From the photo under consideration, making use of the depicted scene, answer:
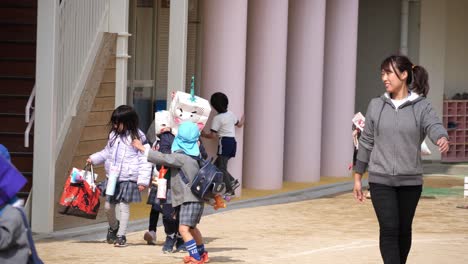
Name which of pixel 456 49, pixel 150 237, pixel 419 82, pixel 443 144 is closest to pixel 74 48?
pixel 150 237

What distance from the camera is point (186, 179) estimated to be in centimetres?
1223

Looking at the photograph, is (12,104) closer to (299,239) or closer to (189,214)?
(299,239)

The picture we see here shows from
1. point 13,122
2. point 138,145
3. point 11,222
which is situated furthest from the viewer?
point 13,122

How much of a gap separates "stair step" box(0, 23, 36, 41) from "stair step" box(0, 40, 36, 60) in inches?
5.9

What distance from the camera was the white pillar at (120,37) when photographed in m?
16.0

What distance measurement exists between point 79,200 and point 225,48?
6003 millimetres

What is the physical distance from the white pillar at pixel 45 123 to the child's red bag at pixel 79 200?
0.84 meters

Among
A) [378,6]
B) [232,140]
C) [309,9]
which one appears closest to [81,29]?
[232,140]

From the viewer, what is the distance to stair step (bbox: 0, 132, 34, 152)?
622 inches

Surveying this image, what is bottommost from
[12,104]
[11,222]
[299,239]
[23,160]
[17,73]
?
[299,239]

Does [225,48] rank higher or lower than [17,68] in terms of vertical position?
higher

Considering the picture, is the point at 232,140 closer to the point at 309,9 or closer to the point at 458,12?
the point at 309,9

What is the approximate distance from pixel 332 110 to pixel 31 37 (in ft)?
24.5

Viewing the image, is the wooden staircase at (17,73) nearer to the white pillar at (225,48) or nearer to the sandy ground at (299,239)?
the sandy ground at (299,239)
